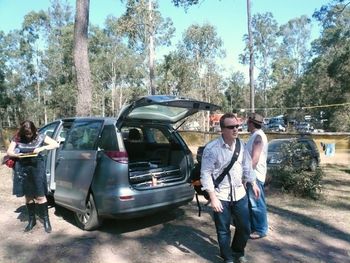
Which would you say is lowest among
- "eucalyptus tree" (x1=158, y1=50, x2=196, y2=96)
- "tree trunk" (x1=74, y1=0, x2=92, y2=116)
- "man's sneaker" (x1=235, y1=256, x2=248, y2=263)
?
"man's sneaker" (x1=235, y1=256, x2=248, y2=263)

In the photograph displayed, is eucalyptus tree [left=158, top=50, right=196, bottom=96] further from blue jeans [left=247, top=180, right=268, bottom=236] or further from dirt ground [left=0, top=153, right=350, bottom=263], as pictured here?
blue jeans [left=247, top=180, right=268, bottom=236]

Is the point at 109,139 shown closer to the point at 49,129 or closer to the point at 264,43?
the point at 49,129

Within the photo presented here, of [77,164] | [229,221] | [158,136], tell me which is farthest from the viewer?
[158,136]

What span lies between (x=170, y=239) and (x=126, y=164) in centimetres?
127

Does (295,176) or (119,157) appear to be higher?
(119,157)

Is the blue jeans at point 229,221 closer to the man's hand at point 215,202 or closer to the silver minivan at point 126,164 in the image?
the man's hand at point 215,202

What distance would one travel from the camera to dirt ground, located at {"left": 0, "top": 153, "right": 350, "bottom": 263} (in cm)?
508

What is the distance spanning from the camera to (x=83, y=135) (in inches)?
240

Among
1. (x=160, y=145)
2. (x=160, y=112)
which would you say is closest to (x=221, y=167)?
(x=160, y=112)

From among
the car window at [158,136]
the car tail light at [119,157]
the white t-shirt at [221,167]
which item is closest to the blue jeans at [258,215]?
the white t-shirt at [221,167]

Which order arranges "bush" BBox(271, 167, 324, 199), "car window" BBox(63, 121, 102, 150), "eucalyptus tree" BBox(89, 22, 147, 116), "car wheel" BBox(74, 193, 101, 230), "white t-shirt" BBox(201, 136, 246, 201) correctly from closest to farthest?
"white t-shirt" BBox(201, 136, 246, 201), "car wheel" BBox(74, 193, 101, 230), "car window" BBox(63, 121, 102, 150), "bush" BBox(271, 167, 324, 199), "eucalyptus tree" BBox(89, 22, 147, 116)

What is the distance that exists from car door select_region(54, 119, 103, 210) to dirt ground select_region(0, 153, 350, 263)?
0.53 m

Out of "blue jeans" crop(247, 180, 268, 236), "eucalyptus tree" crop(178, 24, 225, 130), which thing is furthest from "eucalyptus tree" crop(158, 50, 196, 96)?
"blue jeans" crop(247, 180, 268, 236)

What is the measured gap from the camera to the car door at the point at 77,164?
568 cm
